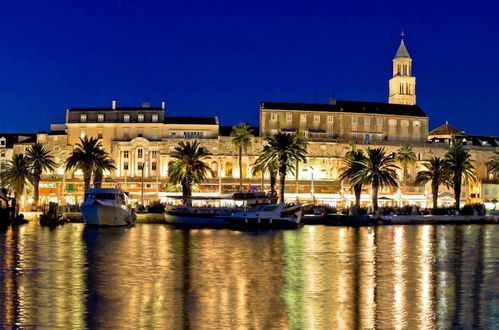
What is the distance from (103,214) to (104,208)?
3.39ft

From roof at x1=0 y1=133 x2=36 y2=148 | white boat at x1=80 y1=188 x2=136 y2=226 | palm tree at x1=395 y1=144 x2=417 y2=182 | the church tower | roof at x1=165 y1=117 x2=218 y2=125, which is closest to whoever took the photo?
white boat at x1=80 y1=188 x2=136 y2=226

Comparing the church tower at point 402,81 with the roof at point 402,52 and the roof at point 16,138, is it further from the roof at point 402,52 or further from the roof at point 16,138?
the roof at point 16,138

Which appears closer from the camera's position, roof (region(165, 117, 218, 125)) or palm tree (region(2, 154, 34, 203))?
palm tree (region(2, 154, 34, 203))

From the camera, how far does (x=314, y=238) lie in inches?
2849

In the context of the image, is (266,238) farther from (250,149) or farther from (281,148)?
(250,149)

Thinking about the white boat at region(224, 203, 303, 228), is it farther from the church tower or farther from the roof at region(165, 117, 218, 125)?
the church tower

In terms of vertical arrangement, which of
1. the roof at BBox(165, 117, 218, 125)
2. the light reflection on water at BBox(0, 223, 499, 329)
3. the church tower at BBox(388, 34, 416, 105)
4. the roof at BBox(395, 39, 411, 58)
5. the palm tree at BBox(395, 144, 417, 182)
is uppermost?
the roof at BBox(395, 39, 411, 58)

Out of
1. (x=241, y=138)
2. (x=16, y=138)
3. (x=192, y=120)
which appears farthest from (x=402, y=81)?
(x=16, y=138)

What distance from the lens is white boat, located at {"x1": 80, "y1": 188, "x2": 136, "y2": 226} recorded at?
89.4 m

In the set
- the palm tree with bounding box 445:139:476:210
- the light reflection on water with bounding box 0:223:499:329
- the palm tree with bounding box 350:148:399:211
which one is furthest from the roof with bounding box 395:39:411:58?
the light reflection on water with bounding box 0:223:499:329

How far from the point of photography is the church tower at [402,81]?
600 feet

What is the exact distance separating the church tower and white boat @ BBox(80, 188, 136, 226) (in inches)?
4150

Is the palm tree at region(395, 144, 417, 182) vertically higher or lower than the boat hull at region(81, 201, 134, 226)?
higher

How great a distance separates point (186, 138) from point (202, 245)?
79.6m
